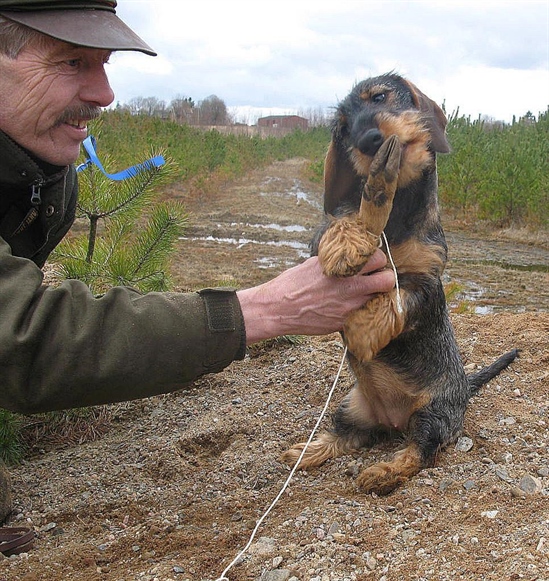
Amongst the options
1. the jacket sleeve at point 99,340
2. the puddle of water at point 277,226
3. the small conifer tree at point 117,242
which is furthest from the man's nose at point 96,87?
the puddle of water at point 277,226

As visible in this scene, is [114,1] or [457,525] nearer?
[114,1]

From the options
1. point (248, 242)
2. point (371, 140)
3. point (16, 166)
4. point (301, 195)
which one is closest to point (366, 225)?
point (371, 140)

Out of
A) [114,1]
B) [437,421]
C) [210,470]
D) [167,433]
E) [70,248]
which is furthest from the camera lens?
[70,248]

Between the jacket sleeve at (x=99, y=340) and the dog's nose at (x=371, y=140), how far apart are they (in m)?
0.89

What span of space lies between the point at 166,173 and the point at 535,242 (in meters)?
11.6

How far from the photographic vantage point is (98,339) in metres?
1.97

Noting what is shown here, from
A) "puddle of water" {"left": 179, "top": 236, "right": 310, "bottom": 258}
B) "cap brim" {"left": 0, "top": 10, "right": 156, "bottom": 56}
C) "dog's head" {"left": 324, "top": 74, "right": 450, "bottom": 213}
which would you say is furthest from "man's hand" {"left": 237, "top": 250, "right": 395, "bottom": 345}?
"puddle of water" {"left": 179, "top": 236, "right": 310, "bottom": 258}

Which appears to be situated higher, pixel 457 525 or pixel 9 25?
pixel 9 25

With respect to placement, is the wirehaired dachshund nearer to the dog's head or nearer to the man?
the dog's head

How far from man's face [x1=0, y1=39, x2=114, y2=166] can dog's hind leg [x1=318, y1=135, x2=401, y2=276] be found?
1136mm

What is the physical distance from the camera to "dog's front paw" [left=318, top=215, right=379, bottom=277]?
243 cm

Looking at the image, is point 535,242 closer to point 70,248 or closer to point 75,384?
point 70,248

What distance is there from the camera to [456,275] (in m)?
9.86

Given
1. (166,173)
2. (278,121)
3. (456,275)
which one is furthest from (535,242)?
(278,121)
